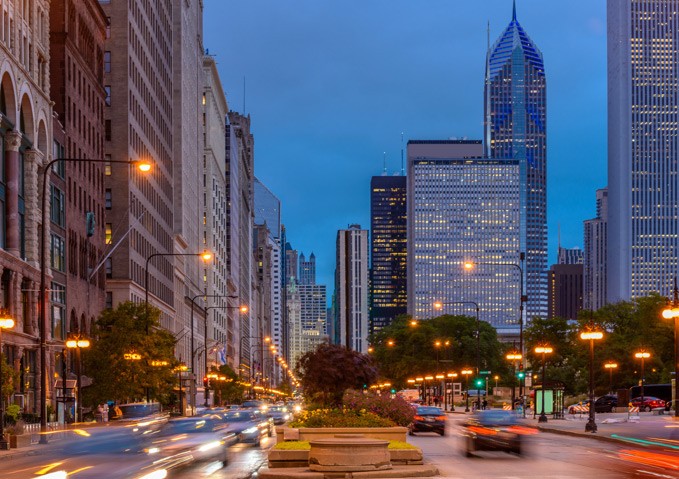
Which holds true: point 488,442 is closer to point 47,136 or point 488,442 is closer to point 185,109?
point 47,136

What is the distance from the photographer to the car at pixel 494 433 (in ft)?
127

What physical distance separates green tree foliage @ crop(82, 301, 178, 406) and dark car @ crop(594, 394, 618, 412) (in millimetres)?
41498

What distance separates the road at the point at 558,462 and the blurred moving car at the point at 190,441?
673 cm

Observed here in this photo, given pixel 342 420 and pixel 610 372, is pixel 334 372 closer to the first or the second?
pixel 342 420

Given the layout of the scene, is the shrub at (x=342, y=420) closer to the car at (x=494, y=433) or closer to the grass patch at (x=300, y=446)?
the grass patch at (x=300, y=446)

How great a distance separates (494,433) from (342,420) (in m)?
6.12

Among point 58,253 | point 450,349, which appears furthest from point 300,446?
point 450,349

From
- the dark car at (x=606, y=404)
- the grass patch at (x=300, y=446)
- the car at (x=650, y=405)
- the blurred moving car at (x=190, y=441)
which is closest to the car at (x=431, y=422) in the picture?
the blurred moving car at (x=190, y=441)

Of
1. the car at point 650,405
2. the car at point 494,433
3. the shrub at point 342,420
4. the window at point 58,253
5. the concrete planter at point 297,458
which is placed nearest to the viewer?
the concrete planter at point 297,458

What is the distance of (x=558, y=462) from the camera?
35438 millimetres

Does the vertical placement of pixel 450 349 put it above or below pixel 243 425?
below

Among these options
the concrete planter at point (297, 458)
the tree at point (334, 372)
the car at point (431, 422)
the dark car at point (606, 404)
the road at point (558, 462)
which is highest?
the tree at point (334, 372)

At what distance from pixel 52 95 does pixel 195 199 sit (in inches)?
3210

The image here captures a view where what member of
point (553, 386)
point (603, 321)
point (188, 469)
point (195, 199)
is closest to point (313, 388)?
point (188, 469)
